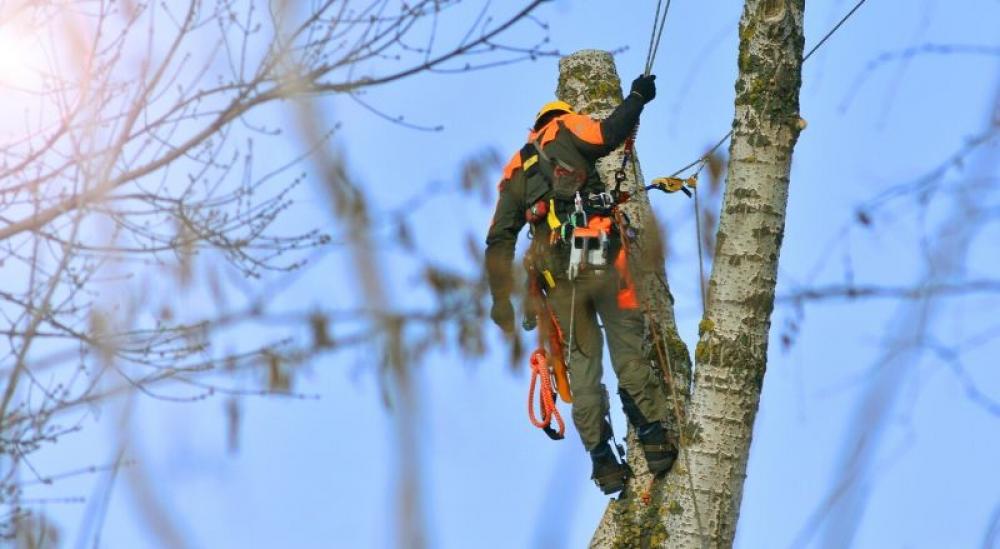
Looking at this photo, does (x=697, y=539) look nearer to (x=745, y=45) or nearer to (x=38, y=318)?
(x=745, y=45)

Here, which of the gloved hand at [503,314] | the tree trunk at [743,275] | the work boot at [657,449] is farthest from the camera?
the gloved hand at [503,314]

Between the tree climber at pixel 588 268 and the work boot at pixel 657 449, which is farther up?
the tree climber at pixel 588 268

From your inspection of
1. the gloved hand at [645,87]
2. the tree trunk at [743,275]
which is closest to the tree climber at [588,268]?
the gloved hand at [645,87]

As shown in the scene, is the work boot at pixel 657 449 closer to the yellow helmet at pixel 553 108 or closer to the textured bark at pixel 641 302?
the textured bark at pixel 641 302

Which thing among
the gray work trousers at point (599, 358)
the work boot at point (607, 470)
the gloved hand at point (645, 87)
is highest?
the gloved hand at point (645, 87)

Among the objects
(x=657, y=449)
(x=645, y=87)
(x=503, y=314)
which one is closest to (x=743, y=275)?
(x=657, y=449)

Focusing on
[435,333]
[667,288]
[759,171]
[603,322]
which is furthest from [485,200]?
[667,288]

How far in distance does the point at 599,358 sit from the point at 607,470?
51cm

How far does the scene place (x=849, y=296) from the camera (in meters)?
3.97

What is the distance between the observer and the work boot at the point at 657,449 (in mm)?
5406

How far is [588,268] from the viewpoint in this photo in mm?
5660

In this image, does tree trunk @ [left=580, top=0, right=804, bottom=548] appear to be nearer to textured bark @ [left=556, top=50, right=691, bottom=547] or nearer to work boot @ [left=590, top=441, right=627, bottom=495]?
textured bark @ [left=556, top=50, right=691, bottom=547]

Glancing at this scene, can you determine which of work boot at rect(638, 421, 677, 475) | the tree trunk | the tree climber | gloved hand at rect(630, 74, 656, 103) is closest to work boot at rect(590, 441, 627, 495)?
the tree climber

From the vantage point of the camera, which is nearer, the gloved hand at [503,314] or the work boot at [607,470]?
the work boot at [607,470]
